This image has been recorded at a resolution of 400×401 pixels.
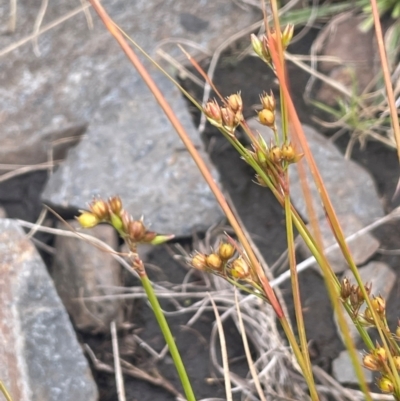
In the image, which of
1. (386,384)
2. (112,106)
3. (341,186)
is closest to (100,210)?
(386,384)

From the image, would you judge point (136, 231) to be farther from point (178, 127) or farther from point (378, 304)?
point (378, 304)

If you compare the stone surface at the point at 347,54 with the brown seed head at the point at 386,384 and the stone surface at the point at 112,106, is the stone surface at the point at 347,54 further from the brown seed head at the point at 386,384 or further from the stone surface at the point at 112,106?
the brown seed head at the point at 386,384

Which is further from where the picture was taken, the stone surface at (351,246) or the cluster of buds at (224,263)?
the stone surface at (351,246)

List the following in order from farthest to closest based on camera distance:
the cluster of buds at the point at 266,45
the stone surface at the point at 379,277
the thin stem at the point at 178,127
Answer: the stone surface at the point at 379,277 < the cluster of buds at the point at 266,45 < the thin stem at the point at 178,127

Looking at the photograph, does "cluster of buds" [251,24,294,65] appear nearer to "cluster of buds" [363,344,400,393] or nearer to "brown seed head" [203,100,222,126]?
"brown seed head" [203,100,222,126]

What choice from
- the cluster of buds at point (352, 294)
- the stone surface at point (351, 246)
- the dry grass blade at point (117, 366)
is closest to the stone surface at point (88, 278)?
the dry grass blade at point (117, 366)

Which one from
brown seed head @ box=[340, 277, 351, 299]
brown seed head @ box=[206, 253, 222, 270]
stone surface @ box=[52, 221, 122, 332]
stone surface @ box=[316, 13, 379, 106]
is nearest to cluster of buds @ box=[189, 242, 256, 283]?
brown seed head @ box=[206, 253, 222, 270]
